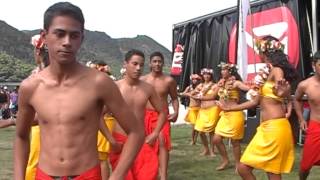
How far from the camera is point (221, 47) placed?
41.7 feet

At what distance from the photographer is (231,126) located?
9062mm

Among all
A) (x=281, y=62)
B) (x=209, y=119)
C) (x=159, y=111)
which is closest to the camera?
(x=281, y=62)

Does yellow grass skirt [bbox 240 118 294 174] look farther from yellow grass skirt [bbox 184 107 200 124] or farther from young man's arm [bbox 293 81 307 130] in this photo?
yellow grass skirt [bbox 184 107 200 124]

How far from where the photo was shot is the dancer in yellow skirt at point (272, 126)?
587cm

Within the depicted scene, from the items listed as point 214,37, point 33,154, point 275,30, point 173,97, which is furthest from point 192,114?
point 33,154

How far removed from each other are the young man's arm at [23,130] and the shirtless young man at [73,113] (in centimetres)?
1

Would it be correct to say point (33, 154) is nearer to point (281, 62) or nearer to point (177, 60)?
point (281, 62)

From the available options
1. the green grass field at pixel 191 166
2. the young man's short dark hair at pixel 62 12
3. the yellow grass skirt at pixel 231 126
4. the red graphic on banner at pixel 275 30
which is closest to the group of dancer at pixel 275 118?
the green grass field at pixel 191 166

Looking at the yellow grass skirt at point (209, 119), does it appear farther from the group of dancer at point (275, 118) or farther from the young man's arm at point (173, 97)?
the group of dancer at point (275, 118)

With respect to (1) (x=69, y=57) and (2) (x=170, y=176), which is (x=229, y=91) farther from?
(1) (x=69, y=57)

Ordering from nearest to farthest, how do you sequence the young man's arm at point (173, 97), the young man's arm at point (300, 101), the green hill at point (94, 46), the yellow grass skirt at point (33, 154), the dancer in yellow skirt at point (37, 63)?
the dancer in yellow skirt at point (37, 63) < the yellow grass skirt at point (33, 154) < the young man's arm at point (300, 101) < the young man's arm at point (173, 97) < the green hill at point (94, 46)

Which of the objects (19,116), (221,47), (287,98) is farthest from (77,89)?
(221,47)

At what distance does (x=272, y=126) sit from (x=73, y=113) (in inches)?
135

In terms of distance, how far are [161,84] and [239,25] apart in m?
2.92
